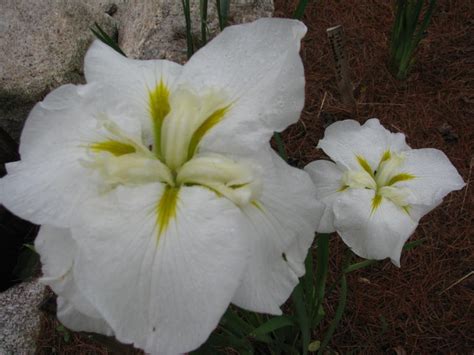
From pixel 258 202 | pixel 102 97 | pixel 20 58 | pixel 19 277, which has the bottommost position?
pixel 19 277

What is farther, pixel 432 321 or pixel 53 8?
pixel 53 8

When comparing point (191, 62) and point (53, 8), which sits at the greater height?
point (191, 62)

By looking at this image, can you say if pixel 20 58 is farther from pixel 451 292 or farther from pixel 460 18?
pixel 460 18

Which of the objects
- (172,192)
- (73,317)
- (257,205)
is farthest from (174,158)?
(73,317)

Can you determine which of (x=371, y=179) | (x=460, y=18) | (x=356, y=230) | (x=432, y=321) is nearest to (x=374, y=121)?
(x=371, y=179)

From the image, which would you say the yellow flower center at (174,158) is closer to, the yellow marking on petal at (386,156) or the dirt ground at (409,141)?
the yellow marking on petal at (386,156)

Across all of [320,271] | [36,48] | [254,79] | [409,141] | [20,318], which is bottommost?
[20,318]

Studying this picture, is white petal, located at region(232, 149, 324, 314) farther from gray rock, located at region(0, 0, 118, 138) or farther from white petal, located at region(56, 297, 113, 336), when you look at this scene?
gray rock, located at region(0, 0, 118, 138)

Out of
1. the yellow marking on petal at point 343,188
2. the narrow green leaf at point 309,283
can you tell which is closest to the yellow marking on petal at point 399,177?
the yellow marking on petal at point 343,188

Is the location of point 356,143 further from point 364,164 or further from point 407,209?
point 407,209
